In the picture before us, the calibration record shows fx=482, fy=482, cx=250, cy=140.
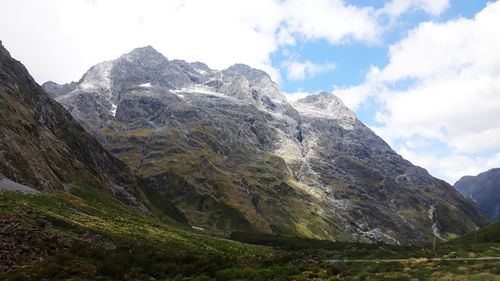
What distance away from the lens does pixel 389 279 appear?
38219 millimetres

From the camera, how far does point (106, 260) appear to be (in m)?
48.9

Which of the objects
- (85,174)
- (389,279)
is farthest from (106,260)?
(85,174)

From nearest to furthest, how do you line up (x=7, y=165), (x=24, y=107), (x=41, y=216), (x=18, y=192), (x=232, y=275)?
(x=232, y=275), (x=41, y=216), (x=18, y=192), (x=7, y=165), (x=24, y=107)

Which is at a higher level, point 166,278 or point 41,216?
point 41,216

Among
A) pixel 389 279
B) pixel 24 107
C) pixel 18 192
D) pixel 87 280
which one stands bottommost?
pixel 87 280

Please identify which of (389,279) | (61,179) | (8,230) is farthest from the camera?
(61,179)

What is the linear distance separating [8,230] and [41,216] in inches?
723

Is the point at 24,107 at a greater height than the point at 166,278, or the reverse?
the point at 24,107

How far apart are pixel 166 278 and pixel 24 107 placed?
6891 inches

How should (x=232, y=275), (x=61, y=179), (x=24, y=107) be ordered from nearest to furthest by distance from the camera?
(x=232, y=275) < (x=61, y=179) < (x=24, y=107)

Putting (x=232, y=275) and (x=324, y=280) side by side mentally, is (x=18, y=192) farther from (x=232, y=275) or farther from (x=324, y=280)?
(x=324, y=280)

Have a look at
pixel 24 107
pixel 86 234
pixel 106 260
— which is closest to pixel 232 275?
pixel 106 260

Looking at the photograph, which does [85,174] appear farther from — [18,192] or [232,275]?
[232,275]

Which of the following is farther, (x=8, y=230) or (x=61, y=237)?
(x=61, y=237)
